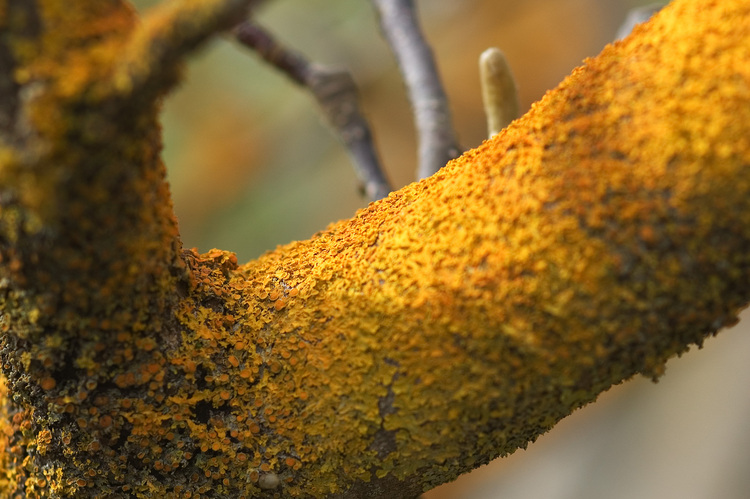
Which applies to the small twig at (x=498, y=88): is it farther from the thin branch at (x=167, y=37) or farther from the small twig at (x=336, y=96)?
the thin branch at (x=167, y=37)

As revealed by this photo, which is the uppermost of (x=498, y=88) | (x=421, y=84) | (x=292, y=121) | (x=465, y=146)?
(x=292, y=121)

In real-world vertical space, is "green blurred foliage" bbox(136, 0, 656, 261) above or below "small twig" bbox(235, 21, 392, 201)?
above

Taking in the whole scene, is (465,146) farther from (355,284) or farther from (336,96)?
(355,284)

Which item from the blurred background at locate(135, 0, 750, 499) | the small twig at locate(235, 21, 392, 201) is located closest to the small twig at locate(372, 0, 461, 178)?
the small twig at locate(235, 21, 392, 201)

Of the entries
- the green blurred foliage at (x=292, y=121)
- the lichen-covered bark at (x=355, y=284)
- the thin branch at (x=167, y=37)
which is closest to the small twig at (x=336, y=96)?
the lichen-covered bark at (x=355, y=284)

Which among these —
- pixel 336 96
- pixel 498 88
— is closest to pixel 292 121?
pixel 336 96

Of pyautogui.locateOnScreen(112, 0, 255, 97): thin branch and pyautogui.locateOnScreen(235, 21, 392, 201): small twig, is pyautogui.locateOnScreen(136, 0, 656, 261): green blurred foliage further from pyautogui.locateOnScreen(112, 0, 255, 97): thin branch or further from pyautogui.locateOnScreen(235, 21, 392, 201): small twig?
pyautogui.locateOnScreen(112, 0, 255, 97): thin branch

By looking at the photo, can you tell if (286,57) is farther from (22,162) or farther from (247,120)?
(247,120)
